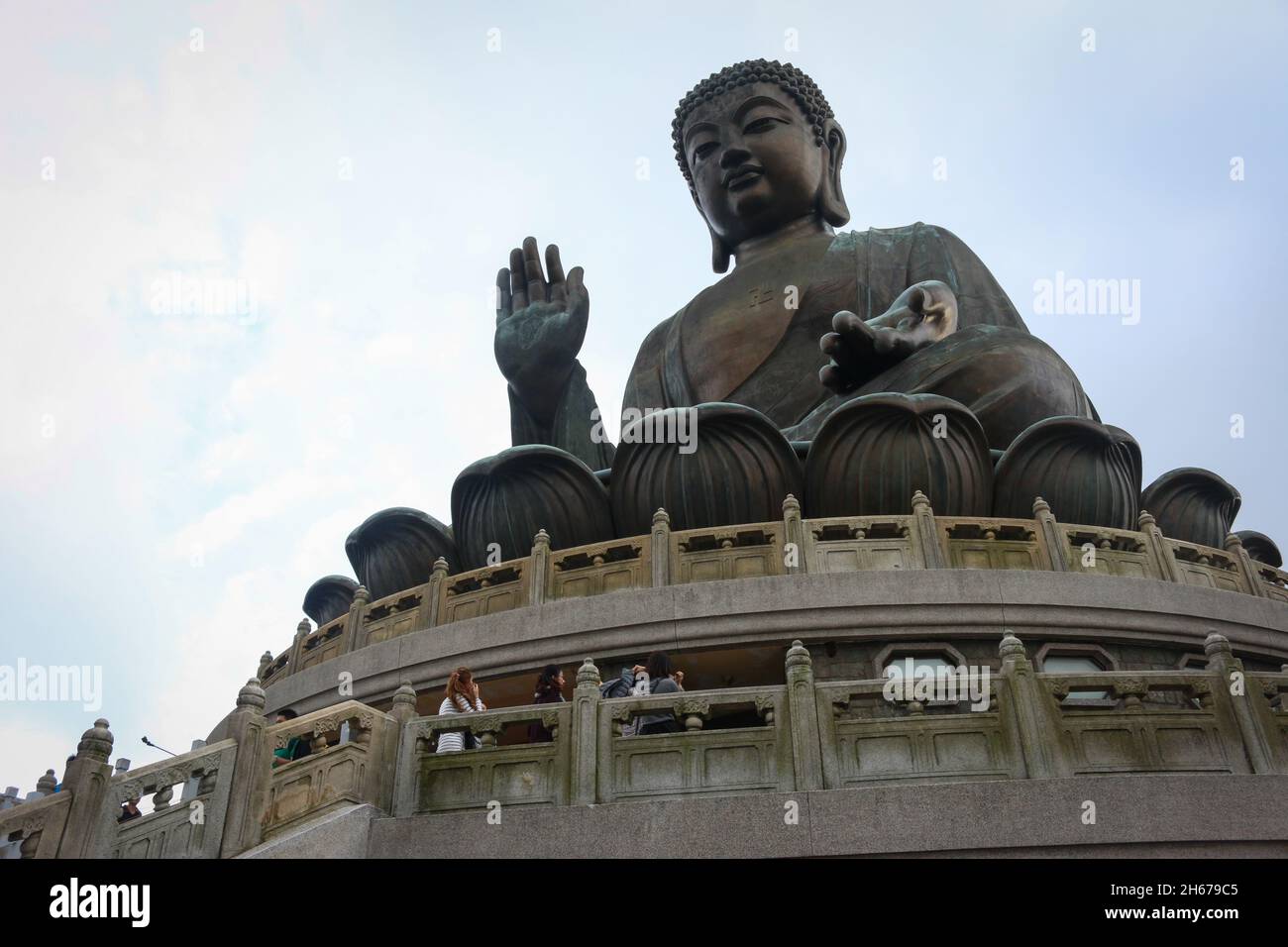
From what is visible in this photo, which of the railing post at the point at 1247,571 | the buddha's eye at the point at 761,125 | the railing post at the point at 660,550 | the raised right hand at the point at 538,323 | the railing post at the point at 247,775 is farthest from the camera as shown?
the buddha's eye at the point at 761,125

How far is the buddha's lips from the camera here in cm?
1417

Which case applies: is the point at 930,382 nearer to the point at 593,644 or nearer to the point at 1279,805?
the point at 593,644

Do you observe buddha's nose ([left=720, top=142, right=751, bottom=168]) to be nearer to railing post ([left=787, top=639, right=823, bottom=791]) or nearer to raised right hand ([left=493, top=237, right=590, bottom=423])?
raised right hand ([left=493, top=237, right=590, bottom=423])

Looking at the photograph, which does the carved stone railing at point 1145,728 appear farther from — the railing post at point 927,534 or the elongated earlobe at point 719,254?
the elongated earlobe at point 719,254

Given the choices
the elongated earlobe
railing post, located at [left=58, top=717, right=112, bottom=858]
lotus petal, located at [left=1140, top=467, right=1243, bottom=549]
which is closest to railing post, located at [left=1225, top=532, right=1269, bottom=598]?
lotus petal, located at [left=1140, top=467, right=1243, bottom=549]

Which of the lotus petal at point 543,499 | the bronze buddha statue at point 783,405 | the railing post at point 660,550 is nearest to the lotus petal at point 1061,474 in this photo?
the bronze buddha statue at point 783,405

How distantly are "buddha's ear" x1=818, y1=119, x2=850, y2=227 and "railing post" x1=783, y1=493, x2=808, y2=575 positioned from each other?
7305 millimetres

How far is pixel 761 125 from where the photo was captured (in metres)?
14.3

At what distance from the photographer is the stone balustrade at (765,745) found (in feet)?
17.1

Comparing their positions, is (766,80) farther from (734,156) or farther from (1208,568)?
(1208,568)

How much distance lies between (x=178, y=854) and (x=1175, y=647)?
6.18m

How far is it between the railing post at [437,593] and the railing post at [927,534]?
3359 millimetres
